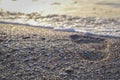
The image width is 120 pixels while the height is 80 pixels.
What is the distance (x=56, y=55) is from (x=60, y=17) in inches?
61.5

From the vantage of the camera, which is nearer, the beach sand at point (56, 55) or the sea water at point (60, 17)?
the beach sand at point (56, 55)

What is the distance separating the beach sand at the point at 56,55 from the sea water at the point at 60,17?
0.24 m

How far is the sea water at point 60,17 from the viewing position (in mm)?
5652

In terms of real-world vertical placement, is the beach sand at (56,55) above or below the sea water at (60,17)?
below

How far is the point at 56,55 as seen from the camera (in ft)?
15.5

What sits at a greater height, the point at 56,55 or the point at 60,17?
the point at 60,17

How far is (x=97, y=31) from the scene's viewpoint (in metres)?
5.54

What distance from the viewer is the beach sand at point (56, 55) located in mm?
4246

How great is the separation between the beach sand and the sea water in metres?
0.24

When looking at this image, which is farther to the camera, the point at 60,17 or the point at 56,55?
the point at 60,17

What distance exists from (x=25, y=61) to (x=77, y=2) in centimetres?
259

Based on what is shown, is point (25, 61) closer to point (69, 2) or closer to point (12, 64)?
point (12, 64)

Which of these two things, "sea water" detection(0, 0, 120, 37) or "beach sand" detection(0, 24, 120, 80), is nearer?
"beach sand" detection(0, 24, 120, 80)

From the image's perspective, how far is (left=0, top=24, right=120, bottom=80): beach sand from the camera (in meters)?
4.25
